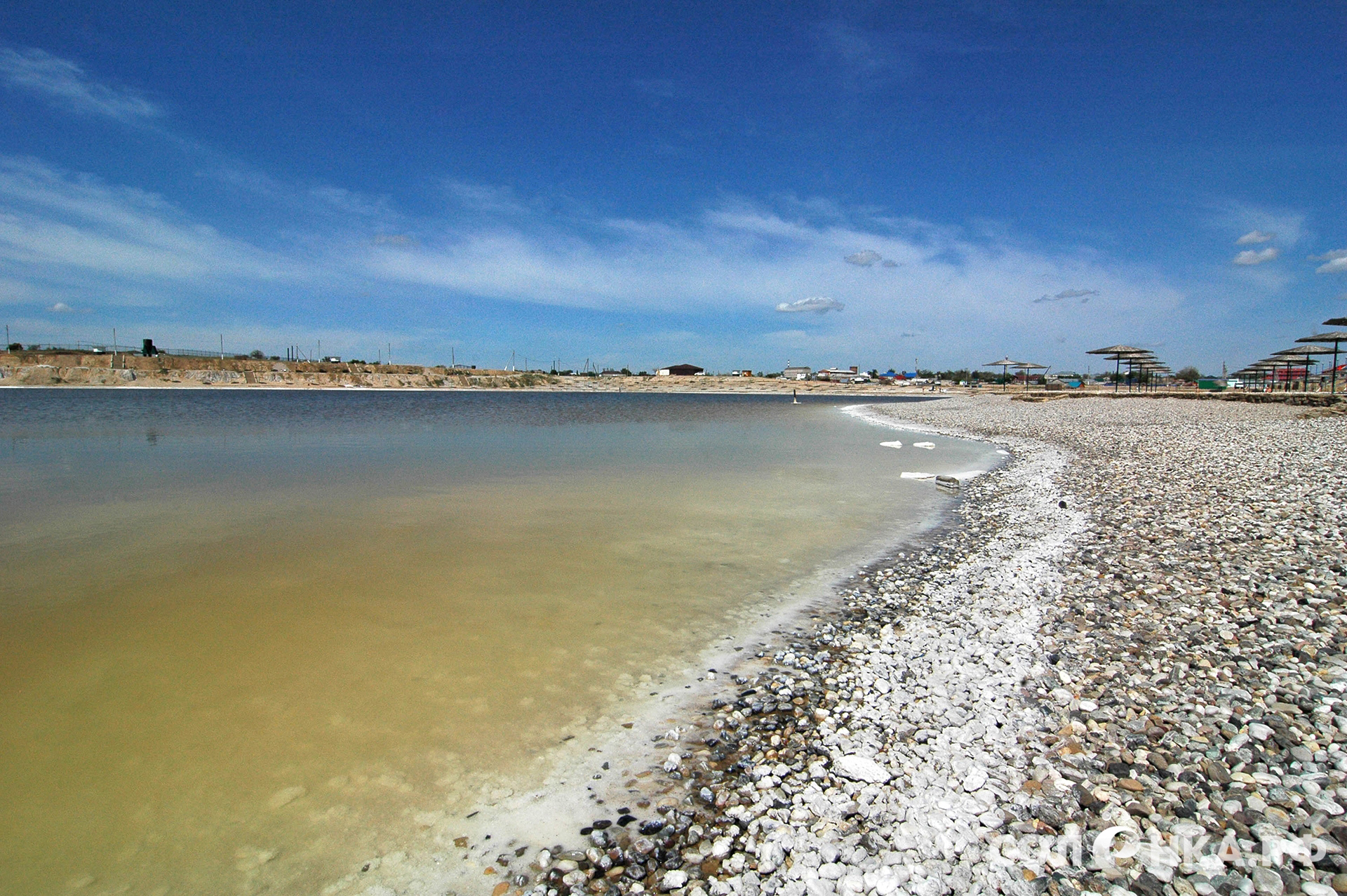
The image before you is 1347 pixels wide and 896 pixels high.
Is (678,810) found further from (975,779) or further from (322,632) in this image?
(322,632)

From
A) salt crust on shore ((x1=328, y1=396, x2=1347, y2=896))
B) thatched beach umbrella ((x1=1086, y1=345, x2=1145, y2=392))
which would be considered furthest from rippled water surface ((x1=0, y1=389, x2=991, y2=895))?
thatched beach umbrella ((x1=1086, y1=345, x2=1145, y2=392))

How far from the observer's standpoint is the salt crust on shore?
3.10 m

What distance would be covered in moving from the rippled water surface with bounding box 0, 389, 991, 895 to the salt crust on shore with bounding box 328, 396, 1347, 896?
0.91 metres

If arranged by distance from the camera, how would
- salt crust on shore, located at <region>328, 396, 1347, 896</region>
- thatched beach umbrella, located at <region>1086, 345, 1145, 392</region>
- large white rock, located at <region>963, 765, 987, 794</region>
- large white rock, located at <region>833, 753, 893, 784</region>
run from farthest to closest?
thatched beach umbrella, located at <region>1086, 345, 1145, 392</region> → large white rock, located at <region>833, 753, 893, 784</region> → large white rock, located at <region>963, 765, 987, 794</region> → salt crust on shore, located at <region>328, 396, 1347, 896</region>

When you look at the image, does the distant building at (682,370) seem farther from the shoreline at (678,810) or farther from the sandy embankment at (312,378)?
the shoreline at (678,810)

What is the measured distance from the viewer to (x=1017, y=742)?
4066 mm

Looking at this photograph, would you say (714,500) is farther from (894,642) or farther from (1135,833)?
(1135,833)

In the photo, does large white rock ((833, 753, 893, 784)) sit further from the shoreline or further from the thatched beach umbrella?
the thatched beach umbrella

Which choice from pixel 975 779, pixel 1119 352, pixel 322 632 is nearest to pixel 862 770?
pixel 975 779

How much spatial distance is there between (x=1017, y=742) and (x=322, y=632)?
20.4 feet

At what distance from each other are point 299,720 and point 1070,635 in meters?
6.43

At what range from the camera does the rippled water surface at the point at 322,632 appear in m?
3.74

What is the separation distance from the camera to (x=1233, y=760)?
11.7 ft

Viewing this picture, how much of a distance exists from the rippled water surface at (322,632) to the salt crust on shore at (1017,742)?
35.9 inches
